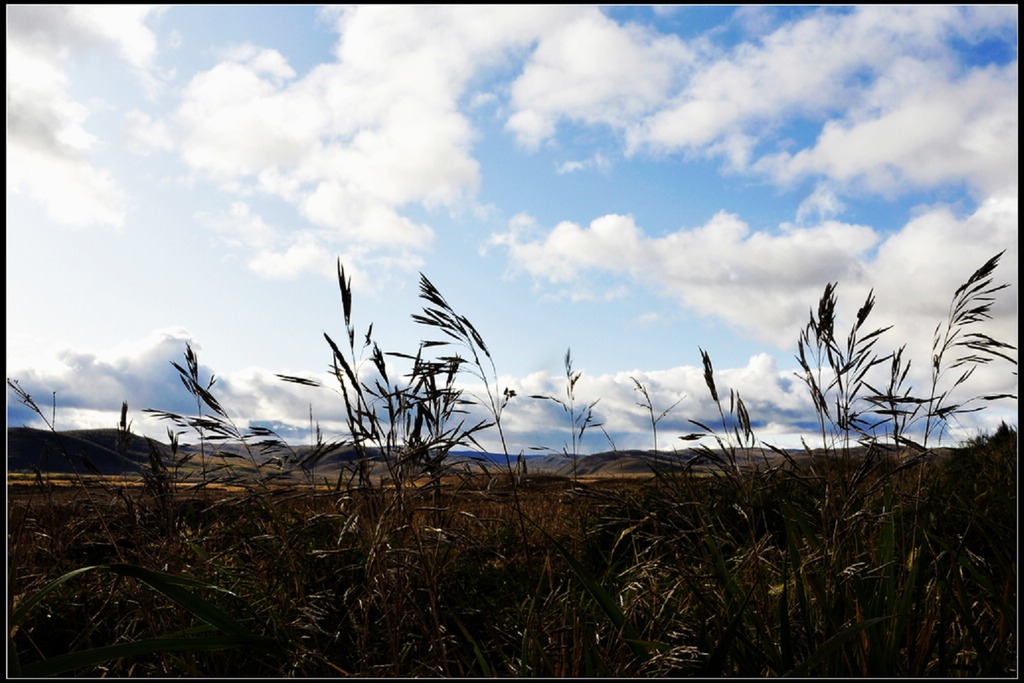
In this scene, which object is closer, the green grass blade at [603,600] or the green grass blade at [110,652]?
the green grass blade at [110,652]

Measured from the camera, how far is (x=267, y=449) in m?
2.45

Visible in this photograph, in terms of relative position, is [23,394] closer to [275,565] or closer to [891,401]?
[275,565]

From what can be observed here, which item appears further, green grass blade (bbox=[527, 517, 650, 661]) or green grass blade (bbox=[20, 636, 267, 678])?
green grass blade (bbox=[527, 517, 650, 661])

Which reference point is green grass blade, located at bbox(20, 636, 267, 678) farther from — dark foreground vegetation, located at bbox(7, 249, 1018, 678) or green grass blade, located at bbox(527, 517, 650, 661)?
green grass blade, located at bbox(527, 517, 650, 661)

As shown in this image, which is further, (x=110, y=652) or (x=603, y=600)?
(x=603, y=600)

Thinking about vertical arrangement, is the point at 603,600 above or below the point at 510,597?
above

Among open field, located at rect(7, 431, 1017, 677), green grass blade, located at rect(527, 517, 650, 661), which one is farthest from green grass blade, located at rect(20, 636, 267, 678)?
green grass blade, located at rect(527, 517, 650, 661)

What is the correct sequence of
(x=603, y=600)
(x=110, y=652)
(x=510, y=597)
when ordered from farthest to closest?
(x=510, y=597) → (x=603, y=600) → (x=110, y=652)

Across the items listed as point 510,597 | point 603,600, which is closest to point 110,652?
point 603,600

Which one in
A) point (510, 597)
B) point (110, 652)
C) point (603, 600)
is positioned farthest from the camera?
point (510, 597)

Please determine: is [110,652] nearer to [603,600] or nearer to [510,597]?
[603,600]

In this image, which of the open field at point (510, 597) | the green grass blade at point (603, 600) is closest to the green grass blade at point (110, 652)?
the open field at point (510, 597)

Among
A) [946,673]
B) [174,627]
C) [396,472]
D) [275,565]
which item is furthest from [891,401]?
[174,627]

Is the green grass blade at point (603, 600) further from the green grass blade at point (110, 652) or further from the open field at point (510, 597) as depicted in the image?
the green grass blade at point (110, 652)
